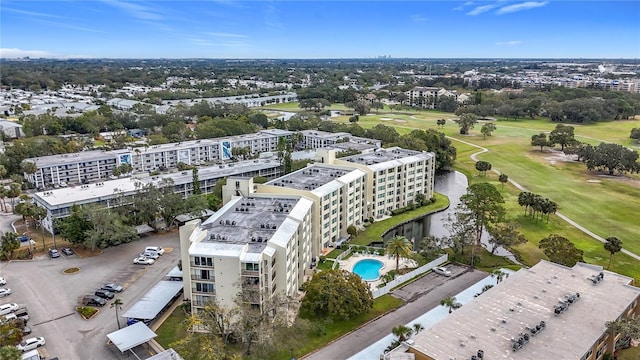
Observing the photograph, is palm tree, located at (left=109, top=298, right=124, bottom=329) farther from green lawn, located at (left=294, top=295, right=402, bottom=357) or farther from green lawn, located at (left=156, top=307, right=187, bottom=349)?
green lawn, located at (left=294, top=295, right=402, bottom=357)

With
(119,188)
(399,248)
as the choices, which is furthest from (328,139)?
(399,248)

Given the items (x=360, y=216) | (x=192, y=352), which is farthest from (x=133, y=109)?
(x=192, y=352)

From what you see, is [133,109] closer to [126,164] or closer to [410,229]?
[126,164]

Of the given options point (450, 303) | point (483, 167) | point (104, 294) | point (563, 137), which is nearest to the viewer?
point (450, 303)

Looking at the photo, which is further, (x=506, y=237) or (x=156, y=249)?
(x=156, y=249)

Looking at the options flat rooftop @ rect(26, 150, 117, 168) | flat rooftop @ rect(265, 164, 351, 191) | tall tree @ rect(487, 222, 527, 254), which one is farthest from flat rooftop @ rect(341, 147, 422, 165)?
flat rooftop @ rect(26, 150, 117, 168)

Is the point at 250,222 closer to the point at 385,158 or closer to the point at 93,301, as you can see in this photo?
the point at 93,301
